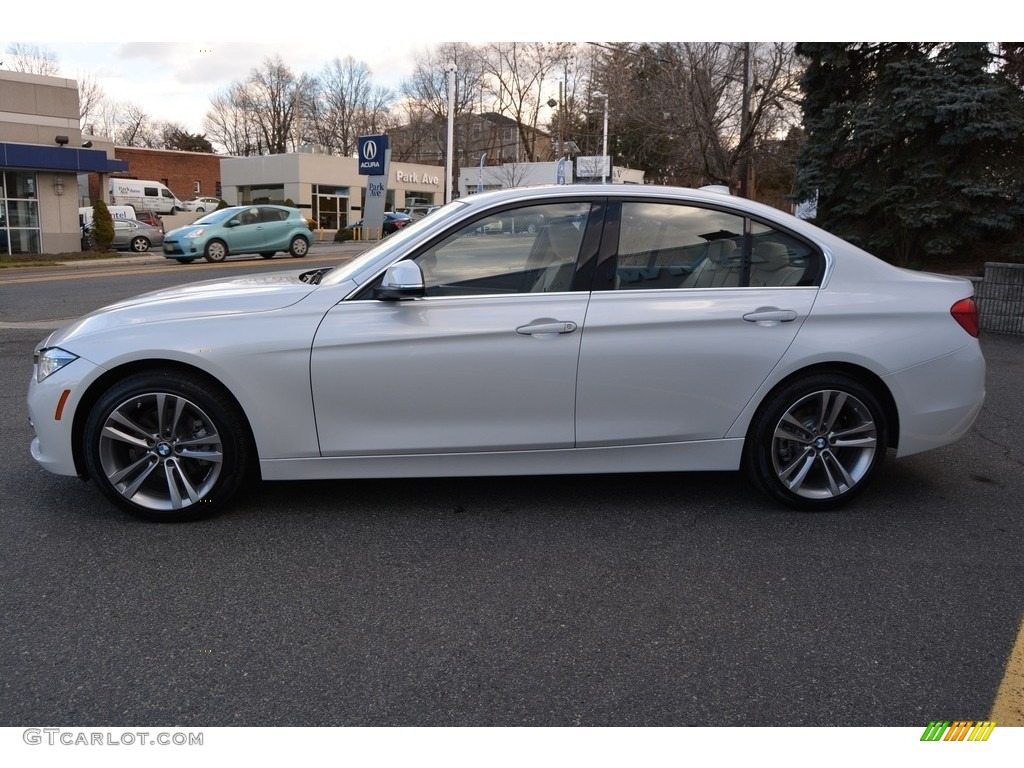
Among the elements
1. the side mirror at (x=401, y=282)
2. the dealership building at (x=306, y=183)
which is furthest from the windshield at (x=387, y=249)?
the dealership building at (x=306, y=183)

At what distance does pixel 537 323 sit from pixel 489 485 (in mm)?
1184

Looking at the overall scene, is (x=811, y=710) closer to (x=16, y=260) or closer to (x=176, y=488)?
(x=176, y=488)

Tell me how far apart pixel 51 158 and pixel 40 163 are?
41cm

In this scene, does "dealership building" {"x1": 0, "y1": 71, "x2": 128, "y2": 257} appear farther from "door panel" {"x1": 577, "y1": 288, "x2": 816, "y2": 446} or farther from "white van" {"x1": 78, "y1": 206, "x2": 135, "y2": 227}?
"door panel" {"x1": 577, "y1": 288, "x2": 816, "y2": 446}

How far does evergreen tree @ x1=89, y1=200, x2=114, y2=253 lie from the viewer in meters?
30.5

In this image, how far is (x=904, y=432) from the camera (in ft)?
15.0

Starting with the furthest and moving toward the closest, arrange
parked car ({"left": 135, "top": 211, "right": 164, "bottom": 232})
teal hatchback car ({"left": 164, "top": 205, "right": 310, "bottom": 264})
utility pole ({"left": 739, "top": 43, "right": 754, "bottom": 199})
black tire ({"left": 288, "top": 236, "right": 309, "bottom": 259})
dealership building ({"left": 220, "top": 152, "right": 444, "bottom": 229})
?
dealership building ({"left": 220, "top": 152, "right": 444, "bottom": 229}) → parked car ({"left": 135, "top": 211, "right": 164, "bottom": 232}) → black tire ({"left": 288, "top": 236, "right": 309, "bottom": 259}) → teal hatchback car ({"left": 164, "top": 205, "right": 310, "bottom": 264}) → utility pole ({"left": 739, "top": 43, "right": 754, "bottom": 199})

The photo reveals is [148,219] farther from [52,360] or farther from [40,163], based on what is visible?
[52,360]

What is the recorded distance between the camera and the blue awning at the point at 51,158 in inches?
1046

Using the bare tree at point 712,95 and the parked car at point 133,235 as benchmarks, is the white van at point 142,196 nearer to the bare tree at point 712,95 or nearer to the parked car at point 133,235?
the parked car at point 133,235

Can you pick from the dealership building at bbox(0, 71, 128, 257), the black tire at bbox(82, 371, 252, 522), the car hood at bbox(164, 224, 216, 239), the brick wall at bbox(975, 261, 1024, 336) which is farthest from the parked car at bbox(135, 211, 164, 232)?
the black tire at bbox(82, 371, 252, 522)

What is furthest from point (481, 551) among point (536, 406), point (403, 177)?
point (403, 177)

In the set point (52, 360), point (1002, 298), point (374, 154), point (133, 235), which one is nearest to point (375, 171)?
point (374, 154)
